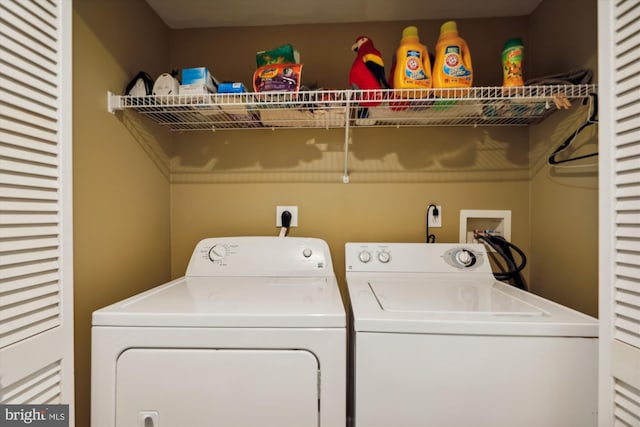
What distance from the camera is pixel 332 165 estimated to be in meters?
1.66

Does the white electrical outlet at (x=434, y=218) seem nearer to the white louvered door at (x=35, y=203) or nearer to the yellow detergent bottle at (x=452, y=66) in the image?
the yellow detergent bottle at (x=452, y=66)

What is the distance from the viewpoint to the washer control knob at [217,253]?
145cm

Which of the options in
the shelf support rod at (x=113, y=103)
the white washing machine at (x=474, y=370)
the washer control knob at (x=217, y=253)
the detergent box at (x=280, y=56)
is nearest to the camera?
the white washing machine at (x=474, y=370)

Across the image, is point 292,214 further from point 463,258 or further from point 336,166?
point 463,258

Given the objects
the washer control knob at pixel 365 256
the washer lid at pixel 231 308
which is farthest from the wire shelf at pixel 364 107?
the washer lid at pixel 231 308

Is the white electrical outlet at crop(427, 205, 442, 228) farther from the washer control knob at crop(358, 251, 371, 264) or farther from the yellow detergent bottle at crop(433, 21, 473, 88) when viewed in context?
the yellow detergent bottle at crop(433, 21, 473, 88)

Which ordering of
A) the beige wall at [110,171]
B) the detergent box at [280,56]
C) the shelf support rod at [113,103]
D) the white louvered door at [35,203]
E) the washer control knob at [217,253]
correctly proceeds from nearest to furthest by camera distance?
1. the white louvered door at [35,203]
2. the beige wall at [110,171]
3. the shelf support rod at [113,103]
4. the detergent box at [280,56]
5. the washer control knob at [217,253]

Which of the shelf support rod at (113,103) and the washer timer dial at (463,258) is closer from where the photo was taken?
the shelf support rod at (113,103)

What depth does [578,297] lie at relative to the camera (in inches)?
48.6

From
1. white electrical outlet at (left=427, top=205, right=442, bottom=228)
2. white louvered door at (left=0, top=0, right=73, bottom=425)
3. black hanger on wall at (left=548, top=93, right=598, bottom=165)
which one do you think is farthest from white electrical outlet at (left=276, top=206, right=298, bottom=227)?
black hanger on wall at (left=548, top=93, right=598, bottom=165)

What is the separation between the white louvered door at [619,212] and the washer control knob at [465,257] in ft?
2.14

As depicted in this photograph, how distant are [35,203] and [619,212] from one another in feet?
4.52

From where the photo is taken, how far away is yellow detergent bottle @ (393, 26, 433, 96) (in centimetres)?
126

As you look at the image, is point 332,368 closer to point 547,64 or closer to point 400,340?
point 400,340
